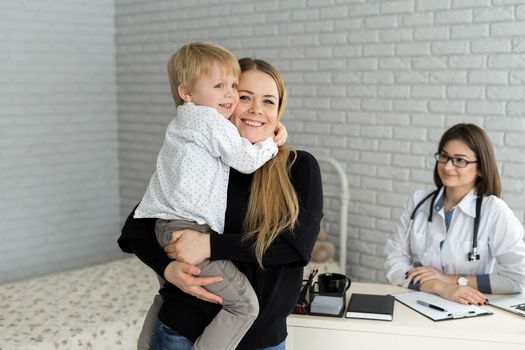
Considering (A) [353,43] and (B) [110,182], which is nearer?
(A) [353,43]

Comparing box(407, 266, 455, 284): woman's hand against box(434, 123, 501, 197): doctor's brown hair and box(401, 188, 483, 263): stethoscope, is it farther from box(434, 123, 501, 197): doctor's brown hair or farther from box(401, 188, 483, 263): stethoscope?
box(434, 123, 501, 197): doctor's brown hair

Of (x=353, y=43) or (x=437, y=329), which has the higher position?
(x=353, y=43)

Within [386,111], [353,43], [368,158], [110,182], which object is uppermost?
[353,43]

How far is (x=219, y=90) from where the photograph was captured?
66.1 inches

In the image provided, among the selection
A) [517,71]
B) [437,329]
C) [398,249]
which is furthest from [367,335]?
[517,71]

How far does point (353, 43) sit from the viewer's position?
13.1 ft

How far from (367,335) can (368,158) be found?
2.13m

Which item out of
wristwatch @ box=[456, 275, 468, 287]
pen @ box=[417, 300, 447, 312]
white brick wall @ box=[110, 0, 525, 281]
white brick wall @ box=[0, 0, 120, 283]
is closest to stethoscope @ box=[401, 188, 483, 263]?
wristwatch @ box=[456, 275, 468, 287]

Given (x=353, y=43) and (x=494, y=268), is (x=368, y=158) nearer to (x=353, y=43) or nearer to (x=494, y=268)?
(x=353, y=43)

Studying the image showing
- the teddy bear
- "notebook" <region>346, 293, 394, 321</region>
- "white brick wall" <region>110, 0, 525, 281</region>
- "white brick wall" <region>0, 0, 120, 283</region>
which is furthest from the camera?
"white brick wall" <region>0, 0, 120, 283</region>

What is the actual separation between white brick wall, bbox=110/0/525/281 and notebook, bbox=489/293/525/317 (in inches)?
49.0

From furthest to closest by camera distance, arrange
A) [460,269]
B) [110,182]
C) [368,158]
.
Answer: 1. [110,182]
2. [368,158]
3. [460,269]

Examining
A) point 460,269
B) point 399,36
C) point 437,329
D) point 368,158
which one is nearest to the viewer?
point 437,329

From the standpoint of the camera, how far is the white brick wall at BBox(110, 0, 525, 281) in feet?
11.3
